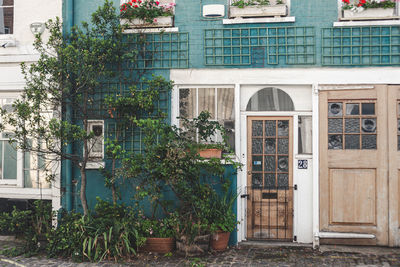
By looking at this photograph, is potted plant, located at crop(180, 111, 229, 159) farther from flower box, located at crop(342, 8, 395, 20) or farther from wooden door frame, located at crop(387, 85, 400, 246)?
flower box, located at crop(342, 8, 395, 20)

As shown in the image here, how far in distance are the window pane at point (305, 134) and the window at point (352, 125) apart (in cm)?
33

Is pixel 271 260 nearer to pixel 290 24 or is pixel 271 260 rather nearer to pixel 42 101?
pixel 290 24

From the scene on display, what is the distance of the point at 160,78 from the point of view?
24.8ft

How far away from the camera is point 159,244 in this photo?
7016mm

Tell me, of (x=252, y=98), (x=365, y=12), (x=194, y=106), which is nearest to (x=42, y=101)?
(x=194, y=106)

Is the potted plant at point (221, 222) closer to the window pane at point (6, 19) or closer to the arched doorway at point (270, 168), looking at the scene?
the arched doorway at point (270, 168)

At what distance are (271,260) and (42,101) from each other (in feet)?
14.9

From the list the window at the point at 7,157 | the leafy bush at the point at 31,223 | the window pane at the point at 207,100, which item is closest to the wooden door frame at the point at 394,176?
the window pane at the point at 207,100

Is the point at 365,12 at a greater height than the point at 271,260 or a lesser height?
greater

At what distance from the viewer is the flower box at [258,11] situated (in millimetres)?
7465

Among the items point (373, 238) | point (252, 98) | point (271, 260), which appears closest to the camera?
point (271, 260)

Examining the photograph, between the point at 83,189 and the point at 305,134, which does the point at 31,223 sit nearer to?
the point at 83,189

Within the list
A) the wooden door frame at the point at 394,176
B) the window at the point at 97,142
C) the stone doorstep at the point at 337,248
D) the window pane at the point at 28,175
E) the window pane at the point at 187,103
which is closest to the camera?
the stone doorstep at the point at 337,248

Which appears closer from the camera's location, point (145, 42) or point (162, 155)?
point (162, 155)
